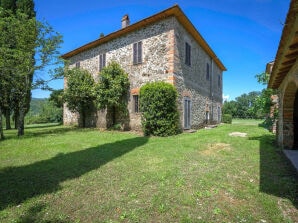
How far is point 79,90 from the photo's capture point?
1523 centimetres

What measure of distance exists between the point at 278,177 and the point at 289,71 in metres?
2.88

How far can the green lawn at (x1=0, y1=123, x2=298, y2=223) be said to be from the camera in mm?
3059

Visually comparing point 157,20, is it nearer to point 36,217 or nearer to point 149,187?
point 149,187

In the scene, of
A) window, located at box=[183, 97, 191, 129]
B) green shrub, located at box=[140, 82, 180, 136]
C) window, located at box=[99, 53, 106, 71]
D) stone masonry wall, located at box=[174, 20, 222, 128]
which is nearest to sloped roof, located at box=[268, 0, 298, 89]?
green shrub, located at box=[140, 82, 180, 136]

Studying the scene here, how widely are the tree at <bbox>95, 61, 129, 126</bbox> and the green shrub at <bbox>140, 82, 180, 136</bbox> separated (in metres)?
2.55

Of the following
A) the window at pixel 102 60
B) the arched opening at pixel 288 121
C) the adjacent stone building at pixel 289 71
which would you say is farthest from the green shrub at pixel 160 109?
the window at pixel 102 60

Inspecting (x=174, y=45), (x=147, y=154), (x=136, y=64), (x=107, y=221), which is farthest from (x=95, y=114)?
(x=107, y=221)

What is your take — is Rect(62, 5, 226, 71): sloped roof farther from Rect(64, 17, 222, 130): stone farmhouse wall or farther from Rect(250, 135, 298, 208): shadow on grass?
Rect(250, 135, 298, 208): shadow on grass

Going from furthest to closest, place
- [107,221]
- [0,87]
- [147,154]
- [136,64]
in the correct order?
[136,64], [0,87], [147,154], [107,221]

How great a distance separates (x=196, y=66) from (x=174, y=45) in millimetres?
4236

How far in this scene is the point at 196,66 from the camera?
15.0 meters

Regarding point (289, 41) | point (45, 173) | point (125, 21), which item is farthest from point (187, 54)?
point (45, 173)

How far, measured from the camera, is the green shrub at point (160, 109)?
1059 cm

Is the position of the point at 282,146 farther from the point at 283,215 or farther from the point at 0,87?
the point at 0,87
